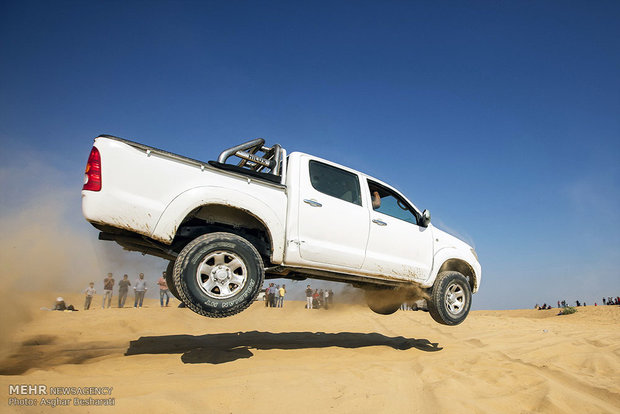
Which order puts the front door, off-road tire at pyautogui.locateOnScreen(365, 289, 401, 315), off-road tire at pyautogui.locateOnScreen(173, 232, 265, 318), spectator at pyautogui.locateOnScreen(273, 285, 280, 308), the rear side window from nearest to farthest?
off-road tire at pyautogui.locateOnScreen(173, 232, 265, 318) < the rear side window < the front door < off-road tire at pyautogui.locateOnScreen(365, 289, 401, 315) < spectator at pyautogui.locateOnScreen(273, 285, 280, 308)

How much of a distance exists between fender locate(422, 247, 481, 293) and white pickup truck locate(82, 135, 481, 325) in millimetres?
23

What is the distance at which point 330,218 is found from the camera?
13.2 feet

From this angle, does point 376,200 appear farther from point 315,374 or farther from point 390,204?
point 315,374

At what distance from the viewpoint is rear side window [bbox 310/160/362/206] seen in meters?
4.23

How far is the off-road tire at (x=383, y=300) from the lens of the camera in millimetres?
5737

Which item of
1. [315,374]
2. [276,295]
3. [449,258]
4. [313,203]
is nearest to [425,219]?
[449,258]

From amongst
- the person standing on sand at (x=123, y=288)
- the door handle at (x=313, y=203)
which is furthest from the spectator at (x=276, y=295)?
the door handle at (x=313, y=203)

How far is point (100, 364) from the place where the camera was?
3.54 meters

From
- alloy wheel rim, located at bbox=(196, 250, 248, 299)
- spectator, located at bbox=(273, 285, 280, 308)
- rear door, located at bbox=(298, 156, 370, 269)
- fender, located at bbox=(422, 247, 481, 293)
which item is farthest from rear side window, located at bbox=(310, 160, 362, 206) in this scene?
spectator, located at bbox=(273, 285, 280, 308)

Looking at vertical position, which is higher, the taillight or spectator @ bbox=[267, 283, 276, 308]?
the taillight

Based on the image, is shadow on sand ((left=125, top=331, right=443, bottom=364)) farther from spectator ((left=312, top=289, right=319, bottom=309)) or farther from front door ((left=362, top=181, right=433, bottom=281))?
spectator ((left=312, top=289, right=319, bottom=309))

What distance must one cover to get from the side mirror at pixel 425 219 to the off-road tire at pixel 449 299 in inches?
34.2

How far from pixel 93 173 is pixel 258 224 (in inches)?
66.7

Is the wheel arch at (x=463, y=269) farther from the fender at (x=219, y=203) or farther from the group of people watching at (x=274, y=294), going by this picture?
the group of people watching at (x=274, y=294)
